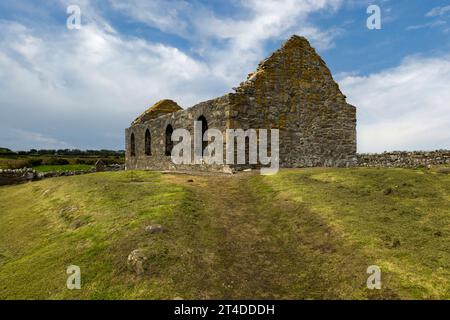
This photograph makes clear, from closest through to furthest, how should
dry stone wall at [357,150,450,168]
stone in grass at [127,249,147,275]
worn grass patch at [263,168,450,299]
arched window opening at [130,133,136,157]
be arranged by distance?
1. worn grass patch at [263,168,450,299]
2. stone in grass at [127,249,147,275]
3. dry stone wall at [357,150,450,168]
4. arched window opening at [130,133,136,157]

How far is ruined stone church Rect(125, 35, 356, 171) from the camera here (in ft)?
66.1

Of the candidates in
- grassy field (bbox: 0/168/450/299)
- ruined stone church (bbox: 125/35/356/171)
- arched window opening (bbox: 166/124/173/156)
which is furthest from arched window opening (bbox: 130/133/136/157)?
grassy field (bbox: 0/168/450/299)

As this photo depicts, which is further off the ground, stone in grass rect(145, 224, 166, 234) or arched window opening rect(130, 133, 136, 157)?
arched window opening rect(130, 133, 136, 157)

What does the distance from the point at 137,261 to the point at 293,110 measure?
16.2 meters

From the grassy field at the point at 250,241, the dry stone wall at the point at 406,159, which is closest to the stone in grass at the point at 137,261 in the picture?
the grassy field at the point at 250,241

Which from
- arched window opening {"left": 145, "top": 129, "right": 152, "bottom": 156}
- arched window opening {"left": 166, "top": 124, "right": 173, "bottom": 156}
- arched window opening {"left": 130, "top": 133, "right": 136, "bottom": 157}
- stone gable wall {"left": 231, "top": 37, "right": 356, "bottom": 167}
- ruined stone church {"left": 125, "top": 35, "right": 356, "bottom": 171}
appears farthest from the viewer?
arched window opening {"left": 130, "top": 133, "right": 136, "bottom": 157}

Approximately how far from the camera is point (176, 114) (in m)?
26.7

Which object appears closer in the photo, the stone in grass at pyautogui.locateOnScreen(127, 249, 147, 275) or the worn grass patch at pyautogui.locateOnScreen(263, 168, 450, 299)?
the worn grass patch at pyautogui.locateOnScreen(263, 168, 450, 299)

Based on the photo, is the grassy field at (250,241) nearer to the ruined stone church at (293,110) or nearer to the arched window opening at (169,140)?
the ruined stone church at (293,110)

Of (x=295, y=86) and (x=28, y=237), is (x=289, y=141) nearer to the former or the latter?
A: (x=295, y=86)

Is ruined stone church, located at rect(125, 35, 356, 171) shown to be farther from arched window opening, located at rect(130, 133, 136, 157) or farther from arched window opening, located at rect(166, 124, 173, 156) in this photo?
arched window opening, located at rect(130, 133, 136, 157)

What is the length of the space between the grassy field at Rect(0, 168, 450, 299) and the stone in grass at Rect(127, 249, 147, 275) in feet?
0.37

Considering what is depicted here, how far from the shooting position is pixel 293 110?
21578mm

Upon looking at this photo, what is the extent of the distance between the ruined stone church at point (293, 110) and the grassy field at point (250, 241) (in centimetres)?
706
